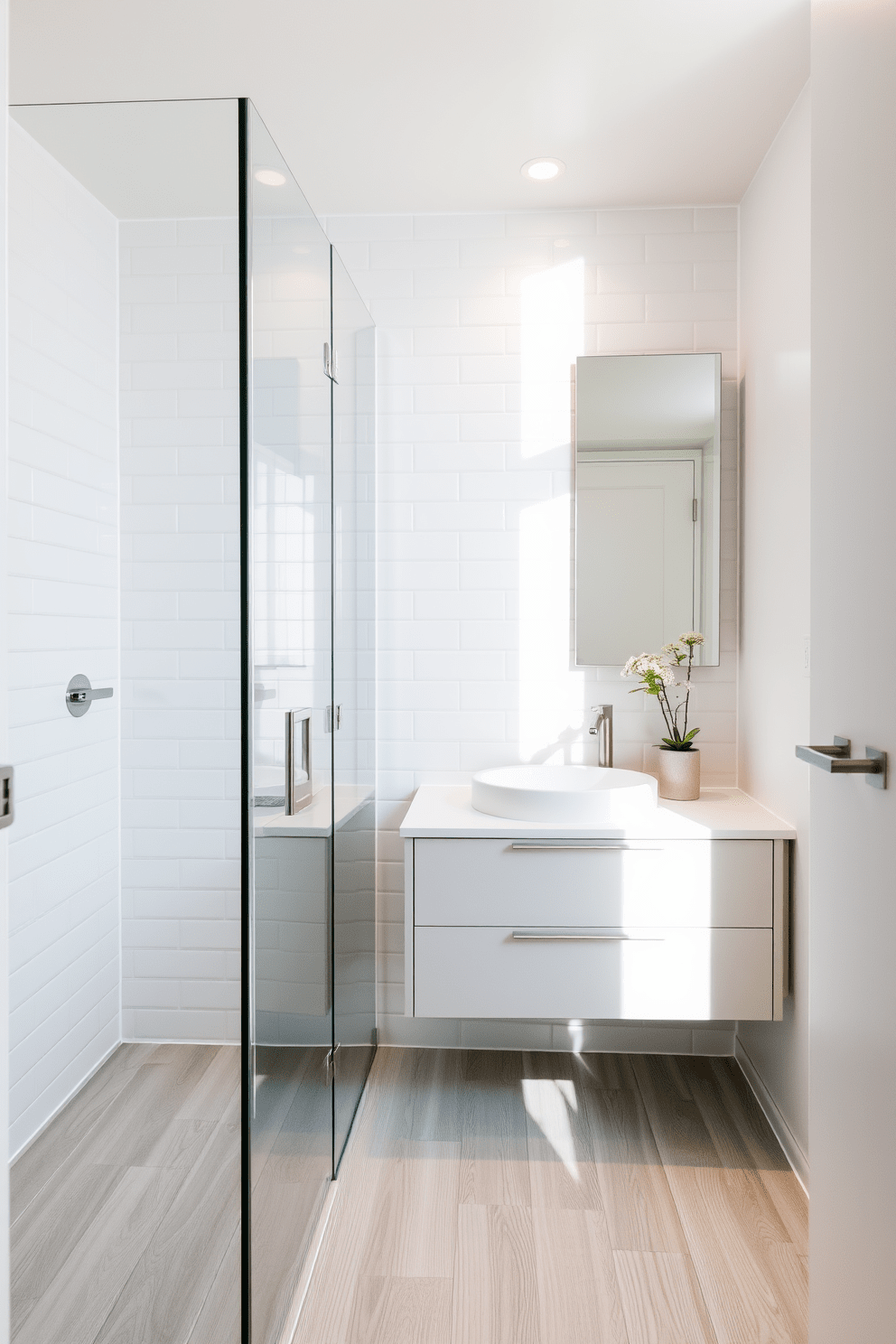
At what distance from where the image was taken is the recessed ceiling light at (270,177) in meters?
1.35

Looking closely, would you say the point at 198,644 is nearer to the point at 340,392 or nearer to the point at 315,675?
the point at 315,675

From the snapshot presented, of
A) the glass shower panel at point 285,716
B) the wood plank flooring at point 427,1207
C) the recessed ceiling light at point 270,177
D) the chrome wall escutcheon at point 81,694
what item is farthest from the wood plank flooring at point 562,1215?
the recessed ceiling light at point 270,177

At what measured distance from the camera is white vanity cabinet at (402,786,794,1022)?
2146 mm

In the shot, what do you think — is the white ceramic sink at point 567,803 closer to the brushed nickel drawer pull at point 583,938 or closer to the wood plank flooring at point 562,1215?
the brushed nickel drawer pull at point 583,938

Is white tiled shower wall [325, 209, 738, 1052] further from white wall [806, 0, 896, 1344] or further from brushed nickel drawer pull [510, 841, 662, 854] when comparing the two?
white wall [806, 0, 896, 1344]

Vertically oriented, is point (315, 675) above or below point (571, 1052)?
above

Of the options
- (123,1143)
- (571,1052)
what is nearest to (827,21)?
(123,1143)

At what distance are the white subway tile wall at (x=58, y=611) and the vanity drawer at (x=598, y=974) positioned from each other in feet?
3.57

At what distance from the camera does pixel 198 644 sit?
4.13 ft

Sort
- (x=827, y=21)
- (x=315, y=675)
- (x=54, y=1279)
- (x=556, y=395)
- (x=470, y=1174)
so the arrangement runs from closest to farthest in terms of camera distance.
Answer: (x=54, y=1279) < (x=827, y=21) < (x=315, y=675) < (x=470, y=1174) < (x=556, y=395)

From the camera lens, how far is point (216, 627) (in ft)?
4.22

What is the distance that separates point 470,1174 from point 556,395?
2.11m

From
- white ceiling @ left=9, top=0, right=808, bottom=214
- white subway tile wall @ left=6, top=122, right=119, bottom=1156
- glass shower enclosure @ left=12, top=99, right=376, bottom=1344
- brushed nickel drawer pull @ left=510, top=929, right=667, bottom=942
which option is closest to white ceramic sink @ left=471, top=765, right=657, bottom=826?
brushed nickel drawer pull @ left=510, top=929, right=667, bottom=942

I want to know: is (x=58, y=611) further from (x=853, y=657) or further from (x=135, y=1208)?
(x=853, y=657)
